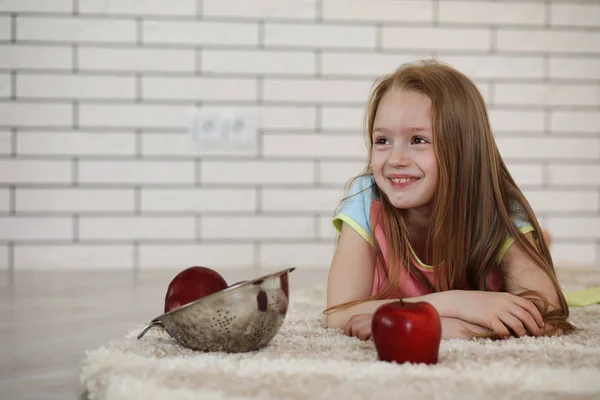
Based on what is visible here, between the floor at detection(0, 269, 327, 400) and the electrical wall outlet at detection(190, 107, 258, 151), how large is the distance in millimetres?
430

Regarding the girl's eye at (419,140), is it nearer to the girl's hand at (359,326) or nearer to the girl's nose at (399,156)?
the girl's nose at (399,156)

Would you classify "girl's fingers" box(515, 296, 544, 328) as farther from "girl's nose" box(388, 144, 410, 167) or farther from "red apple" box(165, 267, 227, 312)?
"red apple" box(165, 267, 227, 312)

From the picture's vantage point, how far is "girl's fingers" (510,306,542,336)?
1188mm

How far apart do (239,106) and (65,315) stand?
1098mm

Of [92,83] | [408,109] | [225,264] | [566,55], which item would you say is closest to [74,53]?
[92,83]

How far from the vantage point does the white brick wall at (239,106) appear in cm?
244

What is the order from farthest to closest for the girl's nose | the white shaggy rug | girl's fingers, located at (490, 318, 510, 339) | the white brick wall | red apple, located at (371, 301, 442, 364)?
the white brick wall
the girl's nose
girl's fingers, located at (490, 318, 510, 339)
red apple, located at (371, 301, 442, 364)
the white shaggy rug

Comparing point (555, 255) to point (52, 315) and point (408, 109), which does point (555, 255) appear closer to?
point (408, 109)

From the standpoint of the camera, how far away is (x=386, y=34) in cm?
258

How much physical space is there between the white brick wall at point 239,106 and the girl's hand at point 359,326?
1.30 metres

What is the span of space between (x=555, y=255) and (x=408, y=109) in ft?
5.18

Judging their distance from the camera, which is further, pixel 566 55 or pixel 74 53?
pixel 566 55

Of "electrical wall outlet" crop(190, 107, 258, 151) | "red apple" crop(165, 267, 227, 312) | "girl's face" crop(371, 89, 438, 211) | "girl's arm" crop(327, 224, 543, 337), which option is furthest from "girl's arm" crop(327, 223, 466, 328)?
"electrical wall outlet" crop(190, 107, 258, 151)

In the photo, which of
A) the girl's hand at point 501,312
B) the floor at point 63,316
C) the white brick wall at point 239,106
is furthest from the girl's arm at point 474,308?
the white brick wall at point 239,106
